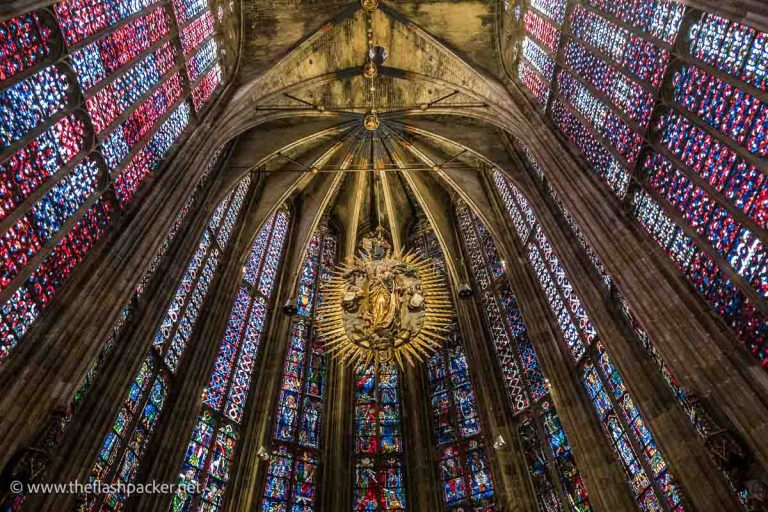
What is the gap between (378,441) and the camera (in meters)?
13.2

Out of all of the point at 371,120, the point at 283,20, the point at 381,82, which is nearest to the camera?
the point at 283,20

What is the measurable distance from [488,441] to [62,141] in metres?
9.33

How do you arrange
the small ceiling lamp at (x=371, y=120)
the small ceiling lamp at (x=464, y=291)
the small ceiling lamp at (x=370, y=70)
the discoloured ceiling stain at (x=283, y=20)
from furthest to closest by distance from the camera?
the small ceiling lamp at (x=370, y=70)
the small ceiling lamp at (x=371, y=120)
the discoloured ceiling stain at (x=283, y=20)
the small ceiling lamp at (x=464, y=291)

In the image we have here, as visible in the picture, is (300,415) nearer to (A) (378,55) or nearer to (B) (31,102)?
(B) (31,102)

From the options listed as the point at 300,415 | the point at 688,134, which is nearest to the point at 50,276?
the point at 300,415

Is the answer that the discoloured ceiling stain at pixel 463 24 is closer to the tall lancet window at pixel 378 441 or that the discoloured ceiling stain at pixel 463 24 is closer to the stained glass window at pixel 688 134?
the stained glass window at pixel 688 134

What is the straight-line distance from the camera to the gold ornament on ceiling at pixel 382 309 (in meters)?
12.3

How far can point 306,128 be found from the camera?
16.7 m

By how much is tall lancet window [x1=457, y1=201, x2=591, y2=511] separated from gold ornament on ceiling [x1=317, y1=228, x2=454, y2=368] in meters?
1.69

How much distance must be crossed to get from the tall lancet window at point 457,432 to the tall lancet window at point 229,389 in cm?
427

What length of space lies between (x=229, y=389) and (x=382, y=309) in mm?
3538

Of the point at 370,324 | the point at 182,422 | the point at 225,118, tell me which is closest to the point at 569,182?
the point at 370,324

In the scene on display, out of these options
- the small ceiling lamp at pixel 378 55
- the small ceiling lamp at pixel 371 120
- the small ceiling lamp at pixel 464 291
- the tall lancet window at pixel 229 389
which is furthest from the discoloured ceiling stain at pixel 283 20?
the small ceiling lamp at pixel 464 291

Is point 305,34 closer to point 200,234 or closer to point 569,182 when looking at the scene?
point 200,234
